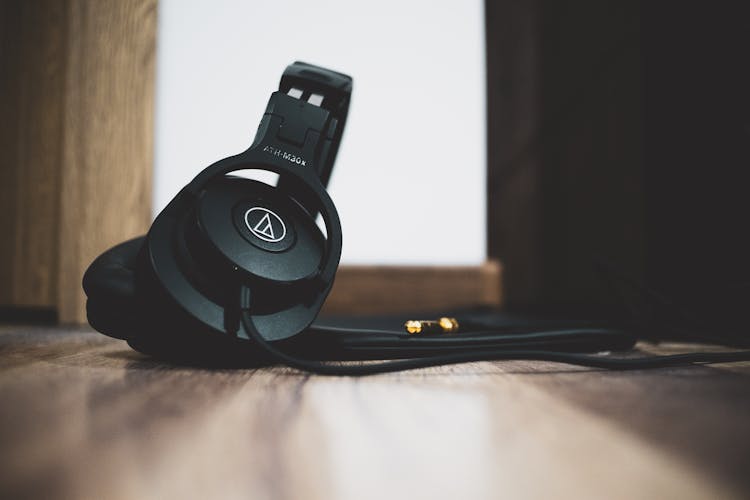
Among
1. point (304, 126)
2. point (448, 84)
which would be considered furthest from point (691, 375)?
point (448, 84)

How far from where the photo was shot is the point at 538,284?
1692 millimetres

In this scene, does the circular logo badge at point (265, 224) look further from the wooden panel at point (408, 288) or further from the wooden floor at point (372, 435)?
the wooden panel at point (408, 288)

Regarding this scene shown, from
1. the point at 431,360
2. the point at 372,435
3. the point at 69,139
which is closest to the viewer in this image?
the point at 372,435

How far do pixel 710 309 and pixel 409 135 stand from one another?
33.3 inches

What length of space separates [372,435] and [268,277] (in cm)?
18

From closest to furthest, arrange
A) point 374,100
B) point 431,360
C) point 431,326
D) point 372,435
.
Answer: point 372,435, point 431,360, point 431,326, point 374,100

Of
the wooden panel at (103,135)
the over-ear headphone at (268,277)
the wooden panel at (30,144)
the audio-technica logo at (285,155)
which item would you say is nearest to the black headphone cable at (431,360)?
the over-ear headphone at (268,277)

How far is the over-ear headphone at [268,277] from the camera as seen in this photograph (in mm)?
359

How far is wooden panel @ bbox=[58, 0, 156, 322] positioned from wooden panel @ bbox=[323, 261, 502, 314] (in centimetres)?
54

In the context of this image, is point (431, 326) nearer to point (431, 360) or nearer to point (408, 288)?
point (431, 360)

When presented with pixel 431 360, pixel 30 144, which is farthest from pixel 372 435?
pixel 30 144

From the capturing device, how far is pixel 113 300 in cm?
38

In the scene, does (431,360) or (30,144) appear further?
(30,144)

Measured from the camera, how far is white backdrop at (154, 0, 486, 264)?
1.16 metres
